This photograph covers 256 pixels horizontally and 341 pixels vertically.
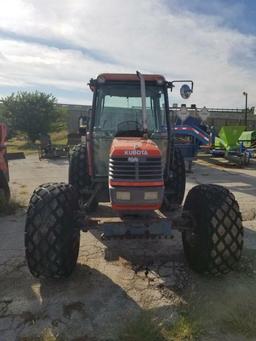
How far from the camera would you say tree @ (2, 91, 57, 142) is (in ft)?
102

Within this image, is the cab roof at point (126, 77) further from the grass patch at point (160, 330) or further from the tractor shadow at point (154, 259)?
the grass patch at point (160, 330)

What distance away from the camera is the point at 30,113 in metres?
31.1

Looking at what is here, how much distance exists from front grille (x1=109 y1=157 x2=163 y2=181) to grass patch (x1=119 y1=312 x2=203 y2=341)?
151cm

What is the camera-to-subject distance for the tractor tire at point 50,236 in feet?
13.6

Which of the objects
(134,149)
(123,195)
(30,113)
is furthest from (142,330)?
(30,113)

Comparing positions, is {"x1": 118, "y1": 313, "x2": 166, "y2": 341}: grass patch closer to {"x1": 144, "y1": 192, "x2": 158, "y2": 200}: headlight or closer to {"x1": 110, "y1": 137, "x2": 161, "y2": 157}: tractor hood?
{"x1": 144, "y1": 192, "x2": 158, "y2": 200}: headlight

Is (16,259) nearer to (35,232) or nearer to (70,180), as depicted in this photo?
(35,232)

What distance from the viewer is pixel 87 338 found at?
10.9ft

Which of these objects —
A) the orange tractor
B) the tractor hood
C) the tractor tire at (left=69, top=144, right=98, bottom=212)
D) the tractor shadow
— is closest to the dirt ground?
the tractor shadow

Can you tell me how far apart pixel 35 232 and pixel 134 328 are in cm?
148

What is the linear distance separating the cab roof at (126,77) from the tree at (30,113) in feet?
84.2

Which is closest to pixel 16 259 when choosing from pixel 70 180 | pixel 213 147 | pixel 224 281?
pixel 70 180

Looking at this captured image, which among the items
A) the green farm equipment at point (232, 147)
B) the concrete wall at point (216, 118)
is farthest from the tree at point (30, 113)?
the green farm equipment at point (232, 147)

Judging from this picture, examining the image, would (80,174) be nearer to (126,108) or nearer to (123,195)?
(126,108)
